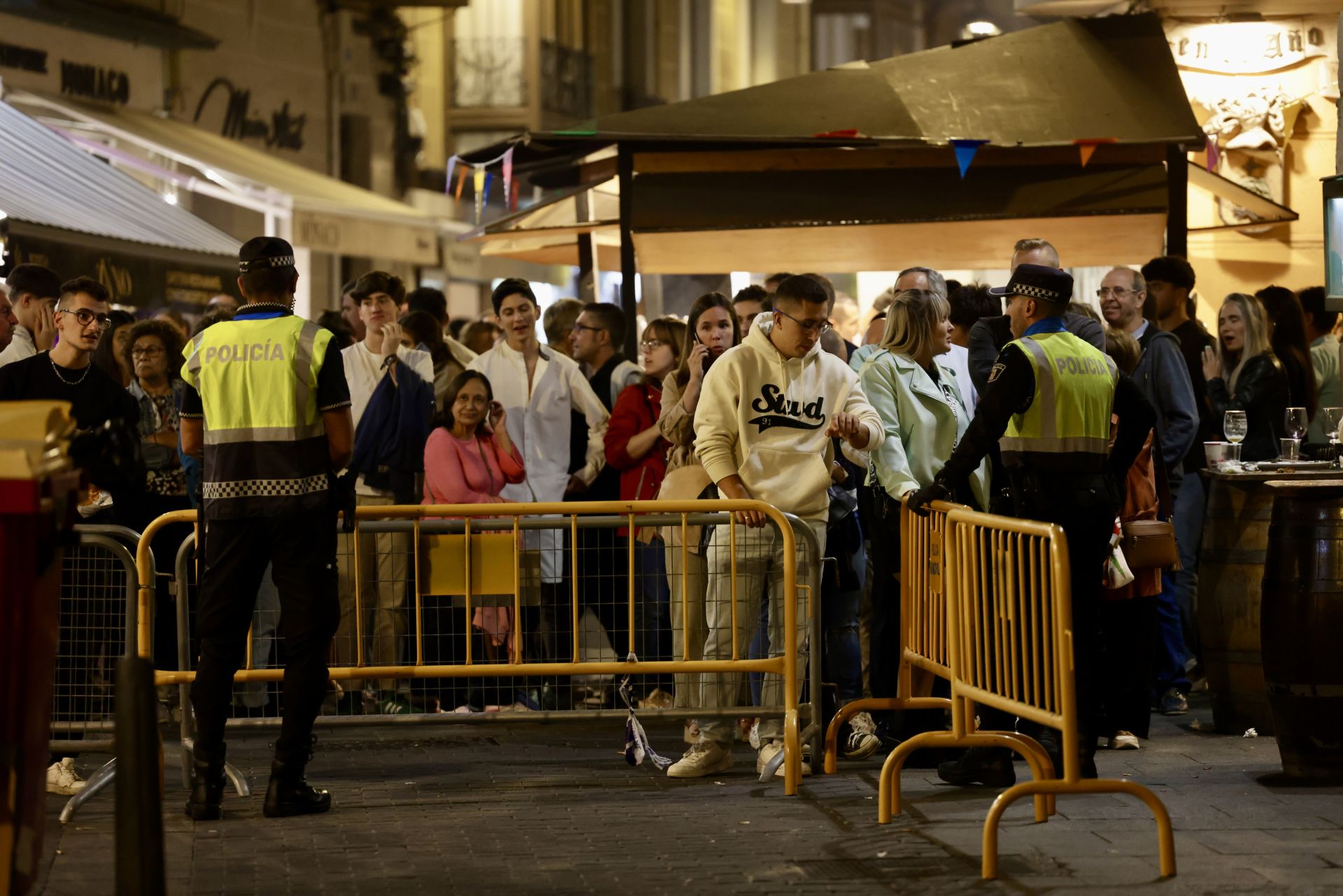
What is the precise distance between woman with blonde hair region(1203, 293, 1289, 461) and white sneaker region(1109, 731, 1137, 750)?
7.63ft

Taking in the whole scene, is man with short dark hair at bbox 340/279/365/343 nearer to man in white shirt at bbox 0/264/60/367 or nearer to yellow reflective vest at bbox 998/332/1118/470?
man in white shirt at bbox 0/264/60/367

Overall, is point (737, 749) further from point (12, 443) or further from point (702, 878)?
point (12, 443)

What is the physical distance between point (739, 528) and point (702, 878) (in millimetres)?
2182

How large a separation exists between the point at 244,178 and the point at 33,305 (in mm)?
11246

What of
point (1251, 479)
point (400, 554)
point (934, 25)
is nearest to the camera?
point (400, 554)

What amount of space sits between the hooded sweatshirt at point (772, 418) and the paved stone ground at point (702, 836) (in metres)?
1.22

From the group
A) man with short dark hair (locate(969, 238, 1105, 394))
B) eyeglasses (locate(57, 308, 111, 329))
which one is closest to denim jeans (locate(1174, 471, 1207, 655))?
man with short dark hair (locate(969, 238, 1105, 394))

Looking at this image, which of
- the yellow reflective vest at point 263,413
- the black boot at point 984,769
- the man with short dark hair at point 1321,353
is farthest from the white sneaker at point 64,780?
the man with short dark hair at point 1321,353

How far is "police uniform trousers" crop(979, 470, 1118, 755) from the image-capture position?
25.6 ft

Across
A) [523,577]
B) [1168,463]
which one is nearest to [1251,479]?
[1168,463]

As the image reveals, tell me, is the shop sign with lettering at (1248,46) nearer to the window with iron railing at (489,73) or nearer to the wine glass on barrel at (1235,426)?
the wine glass on barrel at (1235,426)

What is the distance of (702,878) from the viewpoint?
21.3ft

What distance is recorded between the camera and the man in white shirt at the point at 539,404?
35.0ft

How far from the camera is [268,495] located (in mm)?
7406
